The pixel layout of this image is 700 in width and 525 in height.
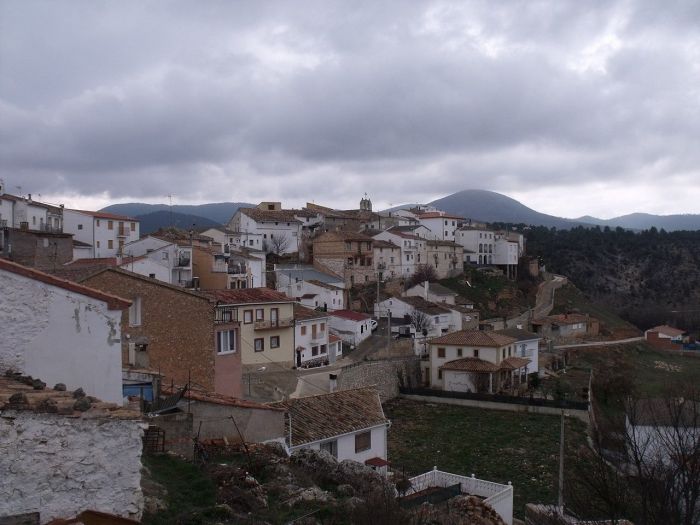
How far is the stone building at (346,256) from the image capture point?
6469 cm

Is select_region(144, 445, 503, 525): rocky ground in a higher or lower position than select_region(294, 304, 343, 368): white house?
higher

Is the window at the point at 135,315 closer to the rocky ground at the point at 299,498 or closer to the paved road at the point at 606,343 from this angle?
the rocky ground at the point at 299,498

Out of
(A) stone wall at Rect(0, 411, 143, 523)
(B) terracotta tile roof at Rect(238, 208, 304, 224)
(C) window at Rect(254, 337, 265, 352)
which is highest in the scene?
(B) terracotta tile roof at Rect(238, 208, 304, 224)

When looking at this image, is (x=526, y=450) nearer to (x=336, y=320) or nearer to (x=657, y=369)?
(x=336, y=320)

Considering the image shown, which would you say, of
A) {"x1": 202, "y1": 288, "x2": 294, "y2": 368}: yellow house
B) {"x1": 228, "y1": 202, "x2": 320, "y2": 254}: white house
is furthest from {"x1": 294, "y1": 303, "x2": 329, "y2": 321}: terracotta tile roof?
{"x1": 228, "y1": 202, "x2": 320, "y2": 254}: white house

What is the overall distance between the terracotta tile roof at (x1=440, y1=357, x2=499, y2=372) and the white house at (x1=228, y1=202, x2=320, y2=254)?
3153 cm

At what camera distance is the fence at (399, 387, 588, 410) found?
37.2 metres

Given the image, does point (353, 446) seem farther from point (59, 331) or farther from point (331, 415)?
point (59, 331)

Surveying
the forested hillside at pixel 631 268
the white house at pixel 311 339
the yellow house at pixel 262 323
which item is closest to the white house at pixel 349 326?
the white house at pixel 311 339

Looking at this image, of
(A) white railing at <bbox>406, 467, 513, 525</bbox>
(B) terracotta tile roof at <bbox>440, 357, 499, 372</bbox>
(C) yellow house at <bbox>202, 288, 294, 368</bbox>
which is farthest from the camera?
(B) terracotta tile roof at <bbox>440, 357, 499, 372</bbox>

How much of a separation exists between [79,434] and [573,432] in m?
31.8

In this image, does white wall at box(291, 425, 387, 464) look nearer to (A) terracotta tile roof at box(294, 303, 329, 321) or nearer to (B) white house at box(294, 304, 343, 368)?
(B) white house at box(294, 304, 343, 368)

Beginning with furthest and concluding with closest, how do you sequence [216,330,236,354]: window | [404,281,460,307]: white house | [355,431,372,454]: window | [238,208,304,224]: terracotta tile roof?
[238,208,304,224]: terracotta tile roof, [404,281,460,307]: white house, [216,330,236,354]: window, [355,431,372,454]: window

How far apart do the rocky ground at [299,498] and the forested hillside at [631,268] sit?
87858 mm
